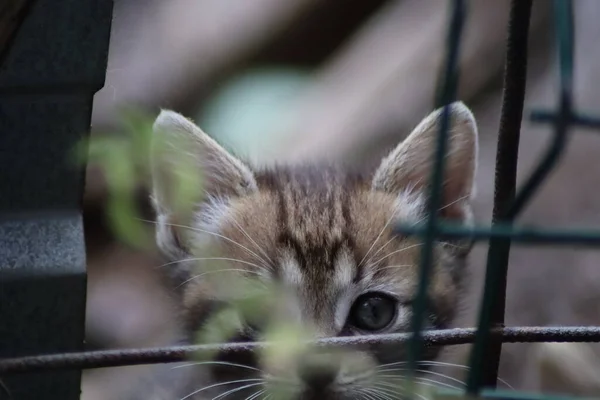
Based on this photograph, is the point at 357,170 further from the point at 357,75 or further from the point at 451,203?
the point at 357,75

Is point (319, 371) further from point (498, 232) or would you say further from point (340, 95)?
point (340, 95)

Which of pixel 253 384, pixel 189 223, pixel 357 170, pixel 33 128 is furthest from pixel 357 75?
pixel 33 128

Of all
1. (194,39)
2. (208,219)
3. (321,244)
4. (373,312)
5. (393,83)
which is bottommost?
(373,312)

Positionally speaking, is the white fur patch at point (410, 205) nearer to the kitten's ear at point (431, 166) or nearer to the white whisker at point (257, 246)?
the kitten's ear at point (431, 166)

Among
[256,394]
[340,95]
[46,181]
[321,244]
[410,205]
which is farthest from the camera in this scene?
[340,95]

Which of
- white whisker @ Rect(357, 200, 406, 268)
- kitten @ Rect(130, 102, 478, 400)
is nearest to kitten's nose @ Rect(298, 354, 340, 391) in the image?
kitten @ Rect(130, 102, 478, 400)

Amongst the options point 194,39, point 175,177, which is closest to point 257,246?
point 175,177

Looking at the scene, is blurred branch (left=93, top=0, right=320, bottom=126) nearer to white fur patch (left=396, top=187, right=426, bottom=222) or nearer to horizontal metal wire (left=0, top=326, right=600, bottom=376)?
white fur patch (left=396, top=187, right=426, bottom=222)
